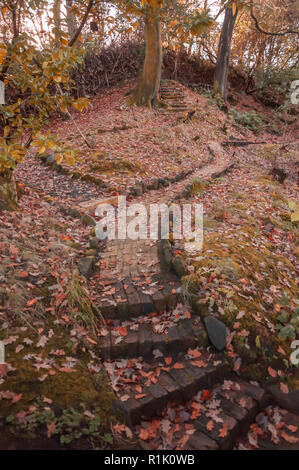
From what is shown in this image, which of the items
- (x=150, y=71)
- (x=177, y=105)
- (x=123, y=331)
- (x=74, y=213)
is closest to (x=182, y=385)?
(x=123, y=331)

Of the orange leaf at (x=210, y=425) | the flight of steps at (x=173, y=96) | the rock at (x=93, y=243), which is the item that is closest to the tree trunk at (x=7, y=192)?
→ the rock at (x=93, y=243)

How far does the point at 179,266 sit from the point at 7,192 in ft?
12.1

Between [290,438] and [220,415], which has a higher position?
[220,415]

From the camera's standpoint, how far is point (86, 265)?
184 inches

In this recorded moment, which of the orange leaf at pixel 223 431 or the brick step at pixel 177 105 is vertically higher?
the brick step at pixel 177 105

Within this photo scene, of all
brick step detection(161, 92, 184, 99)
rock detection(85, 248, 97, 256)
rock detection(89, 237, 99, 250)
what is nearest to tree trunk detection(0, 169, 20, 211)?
rock detection(89, 237, 99, 250)

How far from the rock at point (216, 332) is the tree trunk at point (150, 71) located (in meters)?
12.6

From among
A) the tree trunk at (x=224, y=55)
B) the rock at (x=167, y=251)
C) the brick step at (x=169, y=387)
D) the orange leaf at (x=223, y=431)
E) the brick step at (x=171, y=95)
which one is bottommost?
the orange leaf at (x=223, y=431)

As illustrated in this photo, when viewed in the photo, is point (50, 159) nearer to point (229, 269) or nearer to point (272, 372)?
point (229, 269)

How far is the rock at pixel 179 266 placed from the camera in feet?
15.0

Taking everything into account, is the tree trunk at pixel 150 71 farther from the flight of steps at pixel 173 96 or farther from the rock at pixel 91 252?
the rock at pixel 91 252

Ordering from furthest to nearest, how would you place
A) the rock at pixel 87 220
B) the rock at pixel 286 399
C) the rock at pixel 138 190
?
the rock at pixel 138 190 < the rock at pixel 87 220 < the rock at pixel 286 399

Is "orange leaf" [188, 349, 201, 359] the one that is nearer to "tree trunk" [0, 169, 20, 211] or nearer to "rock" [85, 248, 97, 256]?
"rock" [85, 248, 97, 256]

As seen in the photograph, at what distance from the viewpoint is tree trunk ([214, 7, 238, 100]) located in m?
17.0
